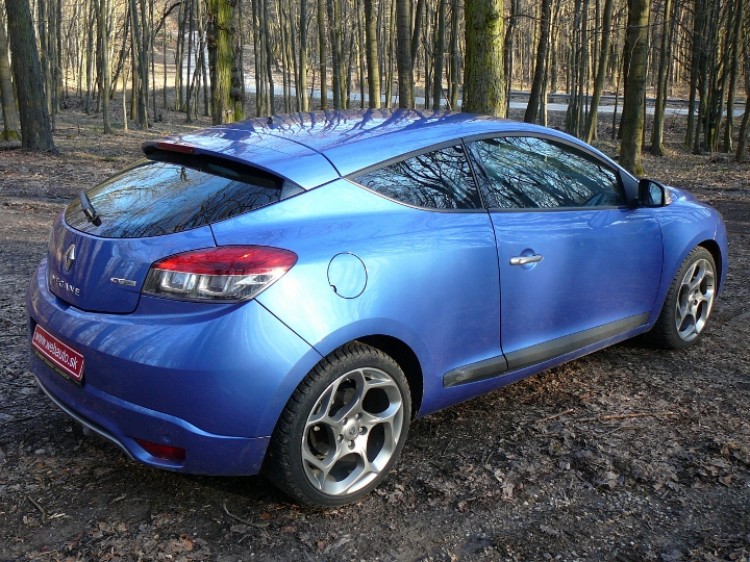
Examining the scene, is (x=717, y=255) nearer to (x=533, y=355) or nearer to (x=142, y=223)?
(x=533, y=355)

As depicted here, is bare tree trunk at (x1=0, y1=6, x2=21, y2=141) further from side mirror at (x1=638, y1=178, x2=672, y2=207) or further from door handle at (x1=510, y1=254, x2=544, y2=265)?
door handle at (x1=510, y1=254, x2=544, y2=265)

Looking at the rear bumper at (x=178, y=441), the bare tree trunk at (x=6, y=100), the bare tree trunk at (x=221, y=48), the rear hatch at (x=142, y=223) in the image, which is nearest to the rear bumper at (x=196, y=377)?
the rear bumper at (x=178, y=441)

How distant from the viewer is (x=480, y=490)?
3.17 meters

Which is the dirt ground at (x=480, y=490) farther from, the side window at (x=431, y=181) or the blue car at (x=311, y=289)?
the side window at (x=431, y=181)

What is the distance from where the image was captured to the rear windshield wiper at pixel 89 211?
10.1ft

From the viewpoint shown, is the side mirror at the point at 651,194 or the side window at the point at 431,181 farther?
the side mirror at the point at 651,194

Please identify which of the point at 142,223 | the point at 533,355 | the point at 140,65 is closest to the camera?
Result: the point at 142,223

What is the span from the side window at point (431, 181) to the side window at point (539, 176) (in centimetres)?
11

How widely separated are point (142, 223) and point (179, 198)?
7.3 inches

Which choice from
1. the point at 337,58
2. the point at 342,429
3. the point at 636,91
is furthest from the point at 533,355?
the point at 337,58

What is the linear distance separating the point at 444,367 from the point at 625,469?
3.19ft

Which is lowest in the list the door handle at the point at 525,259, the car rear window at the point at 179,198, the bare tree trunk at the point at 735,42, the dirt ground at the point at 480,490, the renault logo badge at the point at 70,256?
the dirt ground at the point at 480,490

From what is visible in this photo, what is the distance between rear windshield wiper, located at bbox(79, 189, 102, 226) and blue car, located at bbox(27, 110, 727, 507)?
0.02m

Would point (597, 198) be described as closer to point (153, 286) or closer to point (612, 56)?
point (153, 286)
